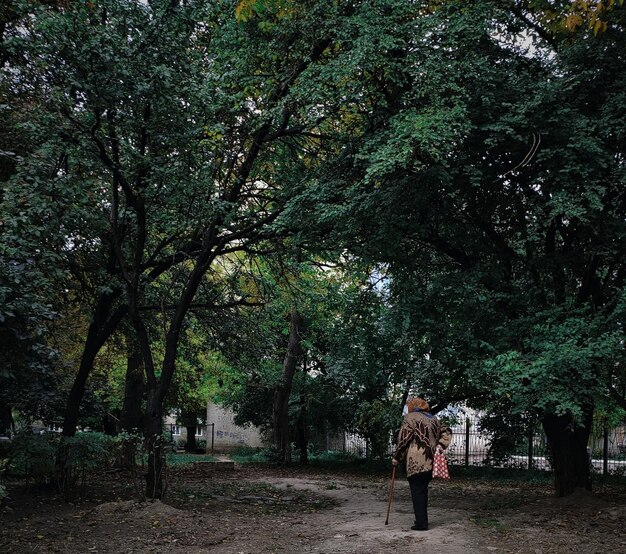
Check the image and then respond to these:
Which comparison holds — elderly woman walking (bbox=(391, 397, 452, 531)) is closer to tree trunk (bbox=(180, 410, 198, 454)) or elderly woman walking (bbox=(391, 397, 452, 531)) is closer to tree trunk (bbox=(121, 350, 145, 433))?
tree trunk (bbox=(121, 350, 145, 433))

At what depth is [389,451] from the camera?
2281cm

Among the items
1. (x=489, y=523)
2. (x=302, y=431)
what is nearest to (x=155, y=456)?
(x=489, y=523)

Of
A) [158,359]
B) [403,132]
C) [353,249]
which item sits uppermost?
[403,132]

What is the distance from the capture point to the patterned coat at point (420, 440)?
8602 millimetres

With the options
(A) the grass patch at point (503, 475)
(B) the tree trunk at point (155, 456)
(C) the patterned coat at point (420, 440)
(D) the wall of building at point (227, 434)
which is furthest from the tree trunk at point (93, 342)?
(D) the wall of building at point (227, 434)

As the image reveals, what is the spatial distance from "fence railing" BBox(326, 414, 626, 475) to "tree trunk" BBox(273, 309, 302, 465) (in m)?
3.53

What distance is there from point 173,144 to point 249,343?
6.07 m

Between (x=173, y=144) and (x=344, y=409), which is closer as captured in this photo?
(x=173, y=144)

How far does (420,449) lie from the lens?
8.63 m

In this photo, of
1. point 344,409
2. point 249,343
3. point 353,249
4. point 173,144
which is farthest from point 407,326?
point 344,409

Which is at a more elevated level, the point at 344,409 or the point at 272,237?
the point at 272,237

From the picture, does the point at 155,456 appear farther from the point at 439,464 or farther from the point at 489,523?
the point at 489,523

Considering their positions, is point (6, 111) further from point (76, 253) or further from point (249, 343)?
point (249, 343)

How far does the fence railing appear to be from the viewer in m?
19.6
